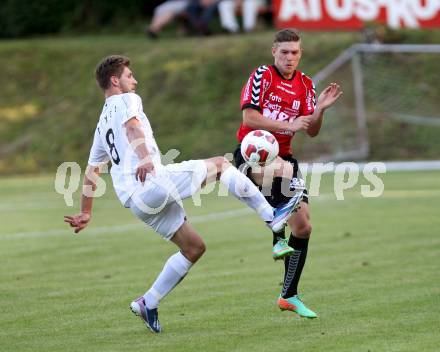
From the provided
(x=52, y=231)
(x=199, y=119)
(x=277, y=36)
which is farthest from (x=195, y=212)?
(x=199, y=119)

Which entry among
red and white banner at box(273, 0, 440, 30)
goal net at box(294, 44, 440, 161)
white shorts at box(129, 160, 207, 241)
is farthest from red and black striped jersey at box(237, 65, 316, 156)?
red and white banner at box(273, 0, 440, 30)

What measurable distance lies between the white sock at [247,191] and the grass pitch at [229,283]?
98 cm

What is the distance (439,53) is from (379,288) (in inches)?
898

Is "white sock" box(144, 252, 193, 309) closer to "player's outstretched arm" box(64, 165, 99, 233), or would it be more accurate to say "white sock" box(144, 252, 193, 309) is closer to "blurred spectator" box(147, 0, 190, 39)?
"player's outstretched arm" box(64, 165, 99, 233)

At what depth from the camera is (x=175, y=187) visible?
9.30 m

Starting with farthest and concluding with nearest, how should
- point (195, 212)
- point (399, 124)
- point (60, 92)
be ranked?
point (60, 92)
point (399, 124)
point (195, 212)

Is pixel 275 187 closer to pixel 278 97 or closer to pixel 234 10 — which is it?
pixel 278 97

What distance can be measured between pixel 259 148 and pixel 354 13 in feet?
77.6

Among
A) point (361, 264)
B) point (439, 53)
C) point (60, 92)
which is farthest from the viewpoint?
point (60, 92)

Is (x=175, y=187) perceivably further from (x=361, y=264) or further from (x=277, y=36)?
(x=361, y=264)

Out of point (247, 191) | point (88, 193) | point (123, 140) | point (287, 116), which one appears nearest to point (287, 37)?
point (287, 116)

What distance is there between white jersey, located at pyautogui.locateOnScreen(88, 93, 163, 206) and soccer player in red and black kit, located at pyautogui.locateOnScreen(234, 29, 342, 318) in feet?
3.91

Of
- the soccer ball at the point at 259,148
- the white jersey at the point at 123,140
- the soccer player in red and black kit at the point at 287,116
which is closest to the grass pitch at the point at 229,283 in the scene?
the soccer player in red and black kit at the point at 287,116

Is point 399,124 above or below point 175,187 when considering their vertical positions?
below
